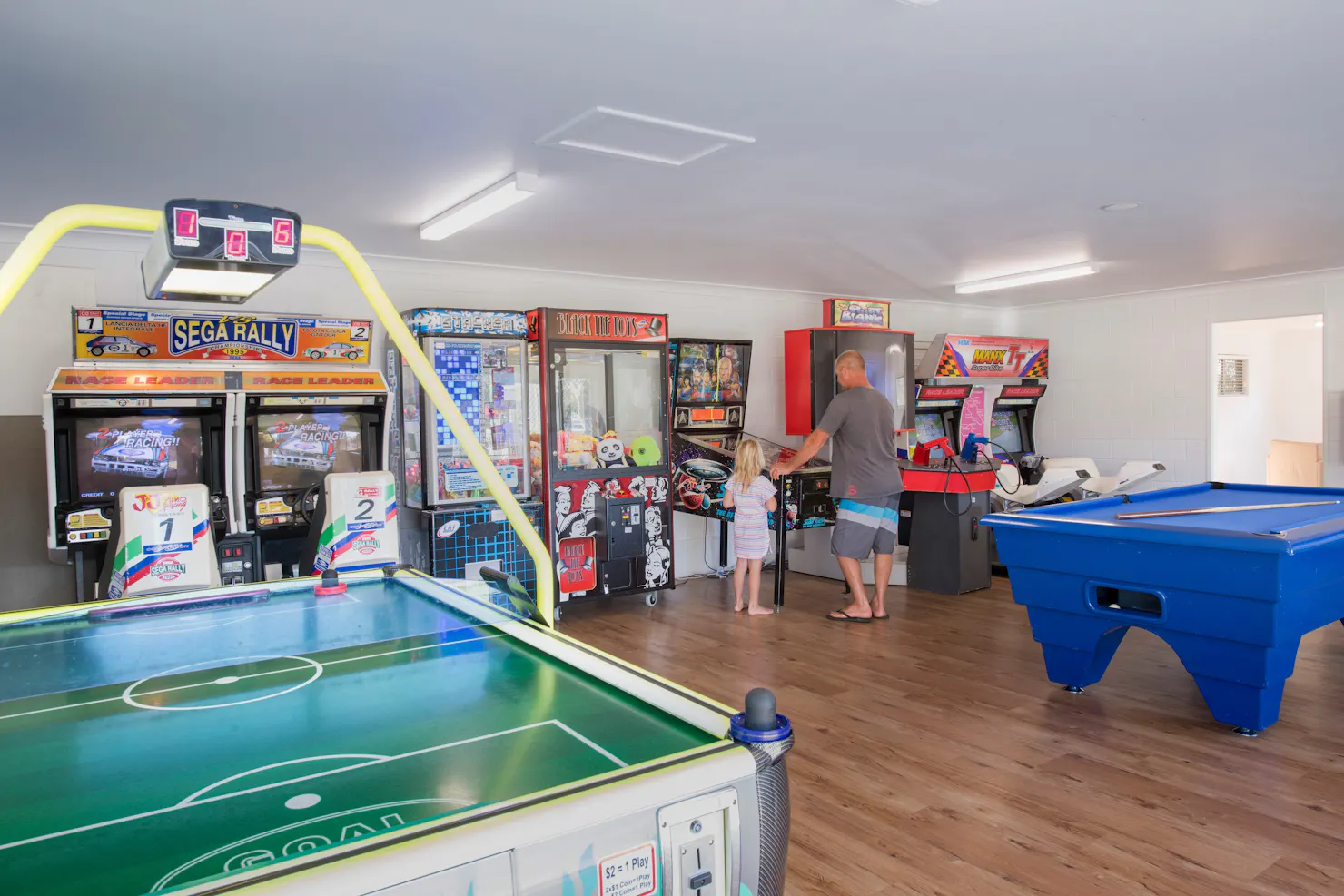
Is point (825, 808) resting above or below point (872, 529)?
below

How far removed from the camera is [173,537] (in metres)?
3.69

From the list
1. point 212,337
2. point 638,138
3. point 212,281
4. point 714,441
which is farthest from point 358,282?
point 714,441

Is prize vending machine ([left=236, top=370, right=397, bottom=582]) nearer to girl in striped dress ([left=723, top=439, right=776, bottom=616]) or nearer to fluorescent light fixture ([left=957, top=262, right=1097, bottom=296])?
girl in striped dress ([left=723, top=439, right=776, bottom=616])

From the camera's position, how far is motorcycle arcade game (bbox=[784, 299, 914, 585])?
6945 mm

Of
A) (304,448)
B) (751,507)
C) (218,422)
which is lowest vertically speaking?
(751,507)

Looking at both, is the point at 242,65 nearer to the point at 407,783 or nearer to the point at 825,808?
the point at 407,783

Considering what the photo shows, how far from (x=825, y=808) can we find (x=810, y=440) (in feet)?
9.69

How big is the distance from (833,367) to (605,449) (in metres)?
2.15

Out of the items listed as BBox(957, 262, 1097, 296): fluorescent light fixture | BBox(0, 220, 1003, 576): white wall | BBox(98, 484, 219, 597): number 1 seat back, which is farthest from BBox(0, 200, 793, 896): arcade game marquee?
BBox(957, 262, 1097, 296): fluorescent light fixture

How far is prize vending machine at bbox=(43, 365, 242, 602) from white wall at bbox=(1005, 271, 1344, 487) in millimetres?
7807

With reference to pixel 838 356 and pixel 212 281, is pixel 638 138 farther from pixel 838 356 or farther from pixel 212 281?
pixel 838 356

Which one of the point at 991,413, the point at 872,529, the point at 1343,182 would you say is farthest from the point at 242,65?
the point at 991,413

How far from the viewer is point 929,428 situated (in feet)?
27.5

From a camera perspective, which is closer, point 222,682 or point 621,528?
point 222,682
